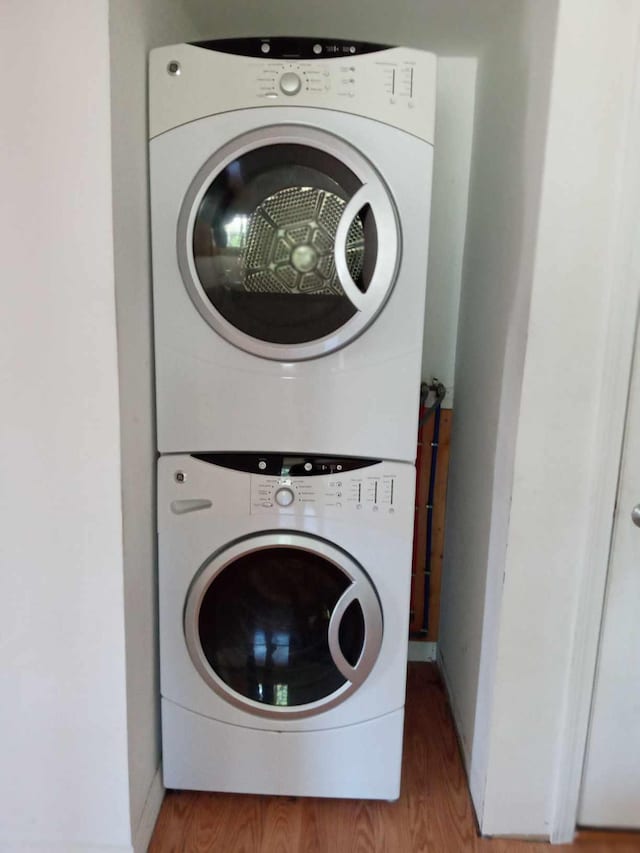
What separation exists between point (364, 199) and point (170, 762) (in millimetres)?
1437

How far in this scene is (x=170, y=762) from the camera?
1.67m

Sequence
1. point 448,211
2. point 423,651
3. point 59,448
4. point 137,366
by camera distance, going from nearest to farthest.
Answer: point 59,448 < point 137,366 < point 448,211 < point 423,651

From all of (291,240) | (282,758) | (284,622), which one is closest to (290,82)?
(291,240)

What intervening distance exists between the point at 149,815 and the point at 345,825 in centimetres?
48

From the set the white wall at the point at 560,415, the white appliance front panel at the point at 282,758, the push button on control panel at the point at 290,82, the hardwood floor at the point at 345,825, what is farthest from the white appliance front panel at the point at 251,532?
the push button on control panel at the point at 290,82

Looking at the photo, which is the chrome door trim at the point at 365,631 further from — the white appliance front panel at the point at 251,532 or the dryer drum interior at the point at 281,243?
the dryer drum interior at the point at 281,243

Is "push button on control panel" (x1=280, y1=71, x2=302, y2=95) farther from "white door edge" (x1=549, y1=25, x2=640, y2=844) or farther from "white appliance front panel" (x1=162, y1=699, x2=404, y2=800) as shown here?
"white appliance front panel" (x1=162, y1=699, x2=404, y2=800)

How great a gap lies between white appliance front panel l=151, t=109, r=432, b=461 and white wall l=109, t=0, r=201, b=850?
43mm

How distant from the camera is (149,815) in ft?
5.26

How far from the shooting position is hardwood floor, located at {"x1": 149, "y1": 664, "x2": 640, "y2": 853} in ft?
5.21

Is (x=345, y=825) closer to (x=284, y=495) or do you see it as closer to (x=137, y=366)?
(x=284, y=495)

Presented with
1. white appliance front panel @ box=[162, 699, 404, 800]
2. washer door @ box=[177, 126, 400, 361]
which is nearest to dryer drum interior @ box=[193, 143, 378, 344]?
washer door @ box=[177, 126, 400, 361]

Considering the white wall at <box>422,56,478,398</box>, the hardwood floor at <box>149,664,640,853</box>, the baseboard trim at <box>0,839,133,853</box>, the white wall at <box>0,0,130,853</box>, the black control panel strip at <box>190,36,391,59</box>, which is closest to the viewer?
the white wall at <box>0,0,130,853</box>

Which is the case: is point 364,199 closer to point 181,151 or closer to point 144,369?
point 181,151
